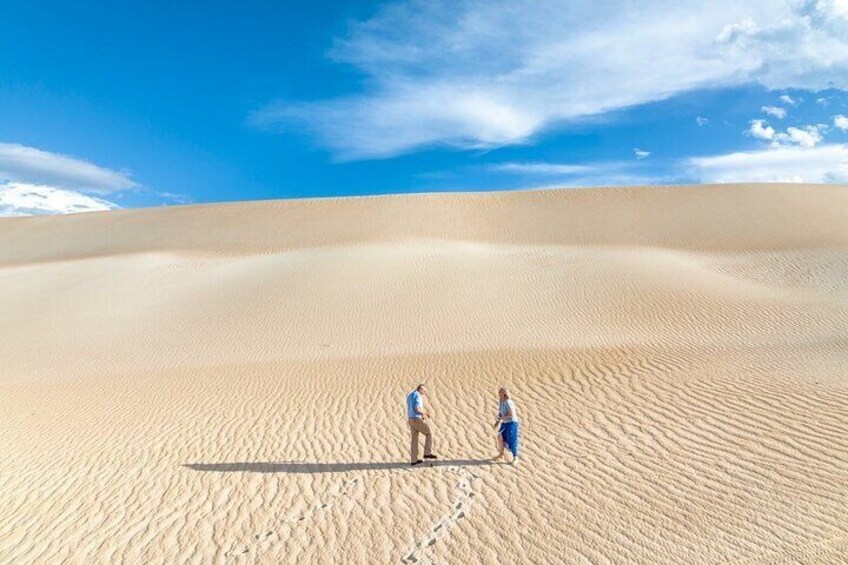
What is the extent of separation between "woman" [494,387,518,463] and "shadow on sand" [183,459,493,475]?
1.30 feet

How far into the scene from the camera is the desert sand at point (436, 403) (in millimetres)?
6281

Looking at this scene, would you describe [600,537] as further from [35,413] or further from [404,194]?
[404,194]

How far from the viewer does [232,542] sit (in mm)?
6332

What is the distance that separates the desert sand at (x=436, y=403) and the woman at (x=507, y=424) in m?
0.30

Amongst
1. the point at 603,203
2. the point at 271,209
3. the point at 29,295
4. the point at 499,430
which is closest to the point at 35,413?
the point at 499,430

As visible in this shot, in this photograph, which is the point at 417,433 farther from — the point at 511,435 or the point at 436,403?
the point at 436,403

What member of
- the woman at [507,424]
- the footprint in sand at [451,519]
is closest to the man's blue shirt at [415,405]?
the footprint in sand at [451,519]

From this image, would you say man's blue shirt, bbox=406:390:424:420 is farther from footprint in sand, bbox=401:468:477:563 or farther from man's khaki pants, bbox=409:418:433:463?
footprint in sand, bbox=401:468:477:563

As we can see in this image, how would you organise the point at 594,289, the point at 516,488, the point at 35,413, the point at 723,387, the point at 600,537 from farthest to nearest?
the point at 594,289 < the point at 35,413 < the point at 723,387 < the point at 516,488 < the point at 600,537

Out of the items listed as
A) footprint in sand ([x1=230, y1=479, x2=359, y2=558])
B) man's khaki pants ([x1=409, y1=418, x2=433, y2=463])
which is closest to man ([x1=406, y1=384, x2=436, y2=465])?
man's khaki pants ([x1=409, y1=418, x2=433, y2=463])

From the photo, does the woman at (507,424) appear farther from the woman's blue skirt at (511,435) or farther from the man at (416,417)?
the man at (416,417)

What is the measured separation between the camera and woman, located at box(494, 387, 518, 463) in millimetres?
8062

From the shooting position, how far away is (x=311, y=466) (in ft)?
28.3

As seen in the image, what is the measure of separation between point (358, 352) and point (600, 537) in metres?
11.1
